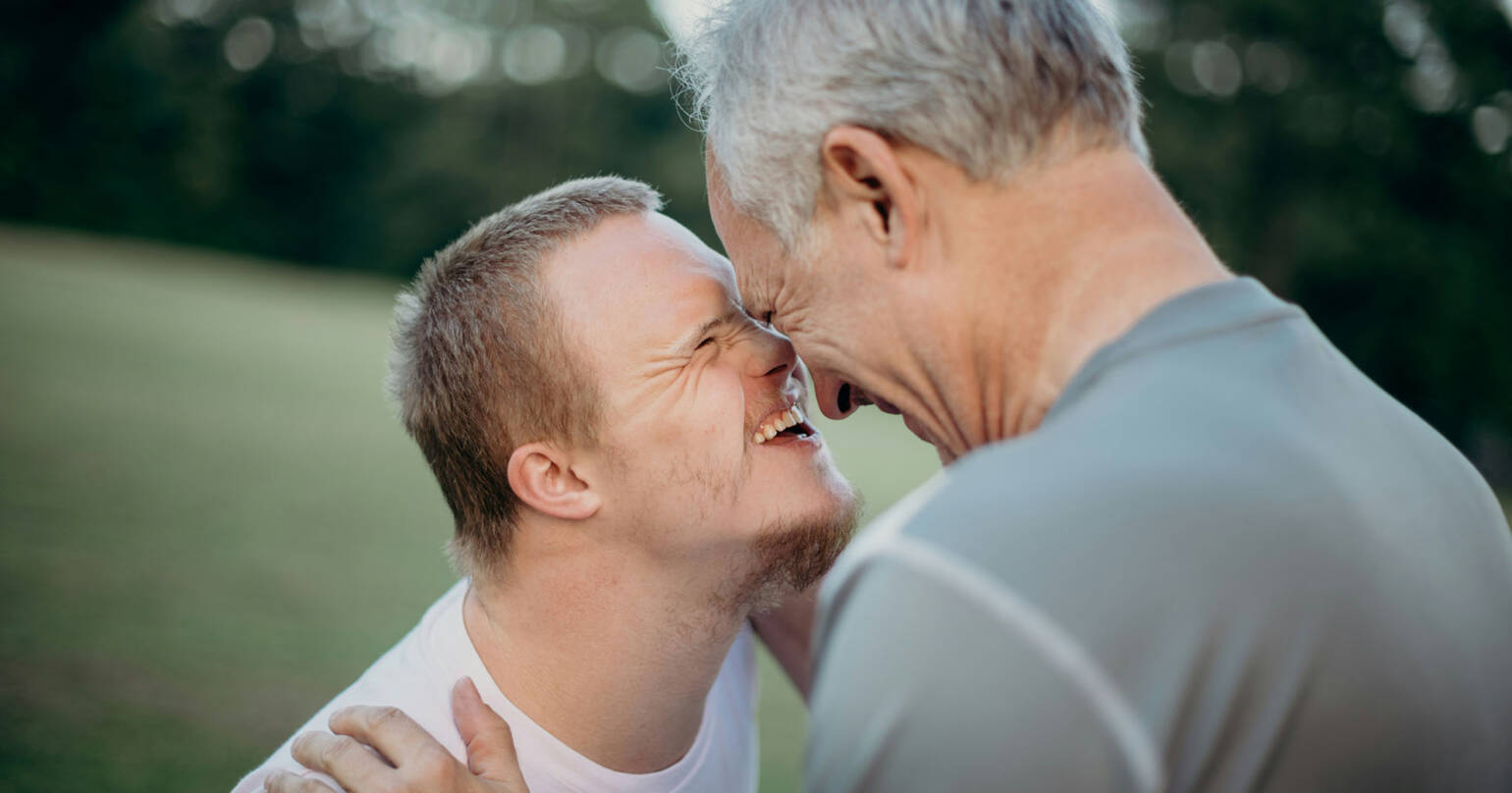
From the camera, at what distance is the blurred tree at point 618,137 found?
108 feet

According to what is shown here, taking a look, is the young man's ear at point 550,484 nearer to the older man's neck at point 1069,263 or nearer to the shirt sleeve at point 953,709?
the older man's neck at point 1069,263

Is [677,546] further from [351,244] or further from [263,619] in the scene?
[351,244]

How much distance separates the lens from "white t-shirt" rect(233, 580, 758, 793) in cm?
265

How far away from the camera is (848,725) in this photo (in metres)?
1.33

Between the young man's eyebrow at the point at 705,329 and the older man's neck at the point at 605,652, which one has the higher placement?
the young man's eyebrow at the point at 705,329

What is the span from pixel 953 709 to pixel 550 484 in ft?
5.78

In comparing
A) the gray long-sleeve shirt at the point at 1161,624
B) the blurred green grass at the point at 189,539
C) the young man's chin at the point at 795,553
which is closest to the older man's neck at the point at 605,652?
the young man's chin at the point at 795,553

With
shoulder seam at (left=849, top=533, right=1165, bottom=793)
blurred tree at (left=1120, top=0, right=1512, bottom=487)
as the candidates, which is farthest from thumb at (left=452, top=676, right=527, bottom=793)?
blurred tree at (left=1120, top=0, right=1512, bottom=487)

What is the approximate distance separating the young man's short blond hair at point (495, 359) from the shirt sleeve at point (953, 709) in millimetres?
1605

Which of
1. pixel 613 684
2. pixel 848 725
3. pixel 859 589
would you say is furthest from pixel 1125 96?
pixel 613 684

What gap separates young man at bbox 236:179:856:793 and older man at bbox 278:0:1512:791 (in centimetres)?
67

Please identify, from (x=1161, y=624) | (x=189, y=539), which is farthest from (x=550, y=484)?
(x=189, y=539)

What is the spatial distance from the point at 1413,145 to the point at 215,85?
3942 centimetres

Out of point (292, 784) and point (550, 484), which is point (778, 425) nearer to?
point (550, 484)
